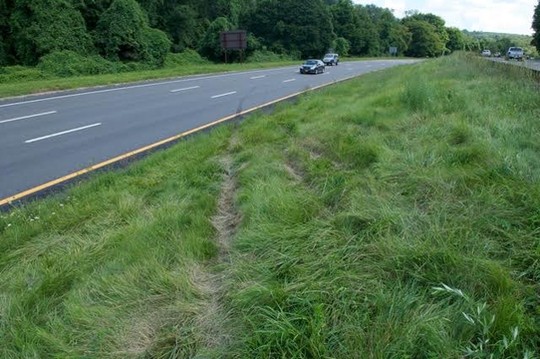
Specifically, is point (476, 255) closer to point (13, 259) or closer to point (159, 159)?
point (13, 259)

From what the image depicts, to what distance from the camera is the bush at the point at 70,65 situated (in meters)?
25.5

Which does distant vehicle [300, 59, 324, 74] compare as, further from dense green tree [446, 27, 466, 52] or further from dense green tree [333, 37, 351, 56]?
dense green tree [446, 27, 466, 52]

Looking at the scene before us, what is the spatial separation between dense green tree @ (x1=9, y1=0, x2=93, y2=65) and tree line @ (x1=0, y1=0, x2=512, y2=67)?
0.06 m

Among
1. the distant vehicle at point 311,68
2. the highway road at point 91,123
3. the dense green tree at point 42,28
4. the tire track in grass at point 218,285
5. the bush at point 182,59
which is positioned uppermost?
the dense green tree at point 42,28

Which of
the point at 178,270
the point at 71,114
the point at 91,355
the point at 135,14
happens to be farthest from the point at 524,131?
the point at 135,14

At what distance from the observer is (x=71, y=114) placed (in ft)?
39.0

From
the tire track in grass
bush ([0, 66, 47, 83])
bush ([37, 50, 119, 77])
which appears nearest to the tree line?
bush ([37, 50, 119, 77])

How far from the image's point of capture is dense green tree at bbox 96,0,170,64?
31.8 metres

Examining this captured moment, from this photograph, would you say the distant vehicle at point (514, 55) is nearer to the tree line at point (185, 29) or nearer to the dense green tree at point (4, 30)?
the tree line at point (185, 29)

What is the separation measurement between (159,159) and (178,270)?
160 inches

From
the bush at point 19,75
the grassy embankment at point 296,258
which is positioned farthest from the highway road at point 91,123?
the bush at point 19,75

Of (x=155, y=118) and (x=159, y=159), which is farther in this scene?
(x=155, y=118)

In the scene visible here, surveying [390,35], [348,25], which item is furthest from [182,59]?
[390,35]

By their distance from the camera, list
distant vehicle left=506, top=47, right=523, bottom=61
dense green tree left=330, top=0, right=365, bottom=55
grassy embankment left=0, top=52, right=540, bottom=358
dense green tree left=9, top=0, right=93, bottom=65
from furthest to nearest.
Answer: dense green tree left=330, top=0, right=365, bottom=55 → distant vehicle left=506, top=47, right=523, bottom=61 → dense green tree left=9, top=0, right=93, bottom=65 → grassy embankment left=0, top=52, right=540, bottom=358
